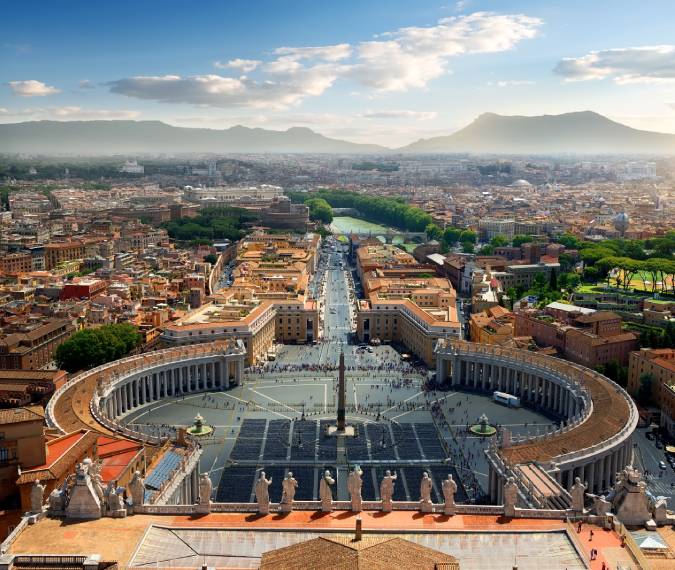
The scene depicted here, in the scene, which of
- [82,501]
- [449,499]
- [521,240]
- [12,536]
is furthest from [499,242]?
[12,536]

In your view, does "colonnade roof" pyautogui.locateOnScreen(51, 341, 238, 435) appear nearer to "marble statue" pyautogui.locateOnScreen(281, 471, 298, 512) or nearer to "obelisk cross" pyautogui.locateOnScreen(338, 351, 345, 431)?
"obelisk cross" pyautogui.locateOnScreen(338, 351, 345, 431)

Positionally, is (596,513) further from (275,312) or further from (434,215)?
(434,215)

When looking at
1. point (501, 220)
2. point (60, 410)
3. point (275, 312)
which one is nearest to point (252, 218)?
point (501, 220)

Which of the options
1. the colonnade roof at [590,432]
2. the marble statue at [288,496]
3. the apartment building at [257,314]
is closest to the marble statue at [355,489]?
the marble statue at [288,496]

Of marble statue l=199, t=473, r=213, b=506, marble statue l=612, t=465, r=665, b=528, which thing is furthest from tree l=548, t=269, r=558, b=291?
marble statue l=199, t=473, r=213, b=506

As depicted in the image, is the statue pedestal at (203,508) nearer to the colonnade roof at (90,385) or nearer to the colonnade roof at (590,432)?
the colonnade roof at (90,385)

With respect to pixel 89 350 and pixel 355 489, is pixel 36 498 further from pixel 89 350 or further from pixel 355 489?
pixel 89 350
